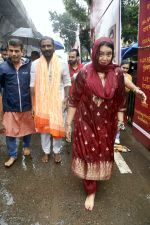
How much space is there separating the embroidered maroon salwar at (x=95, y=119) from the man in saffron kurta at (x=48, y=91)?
1042 millimetres

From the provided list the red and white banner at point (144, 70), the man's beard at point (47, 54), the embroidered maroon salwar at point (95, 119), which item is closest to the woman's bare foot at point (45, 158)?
the embroidered maroon salwar at point (95, 119)

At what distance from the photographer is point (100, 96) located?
344 centimetres

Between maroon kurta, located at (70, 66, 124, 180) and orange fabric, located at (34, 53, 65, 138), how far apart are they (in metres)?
1.05

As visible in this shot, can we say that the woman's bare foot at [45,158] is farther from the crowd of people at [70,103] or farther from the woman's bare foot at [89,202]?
the woman's bare foot at [89,202]

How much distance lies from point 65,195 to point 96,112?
108 cm

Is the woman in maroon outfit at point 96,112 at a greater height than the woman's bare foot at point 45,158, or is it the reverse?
the woman in maroon outfit at point 96,112

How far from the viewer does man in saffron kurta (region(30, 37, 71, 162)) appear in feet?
15.5

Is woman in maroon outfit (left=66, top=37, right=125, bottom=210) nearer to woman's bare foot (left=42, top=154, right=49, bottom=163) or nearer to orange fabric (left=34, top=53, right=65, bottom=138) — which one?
orange fabric (left=34, top=53, right=65, bottom=138)

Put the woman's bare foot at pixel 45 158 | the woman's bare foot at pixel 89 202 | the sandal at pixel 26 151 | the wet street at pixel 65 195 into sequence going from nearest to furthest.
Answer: the wet street at pixel 65 195 → the woman's bare foot at pixel 89 202 → the woman's bare foot at pixel 45 158 → the sandal at pixel 26 151

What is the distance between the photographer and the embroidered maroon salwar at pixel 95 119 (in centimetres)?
350

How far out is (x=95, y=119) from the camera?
357 centimetres

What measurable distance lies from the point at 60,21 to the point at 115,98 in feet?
132

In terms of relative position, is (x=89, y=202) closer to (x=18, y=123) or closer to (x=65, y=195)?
(x=65, y=195)

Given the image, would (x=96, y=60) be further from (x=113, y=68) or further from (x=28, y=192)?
(x=28, y=192)
